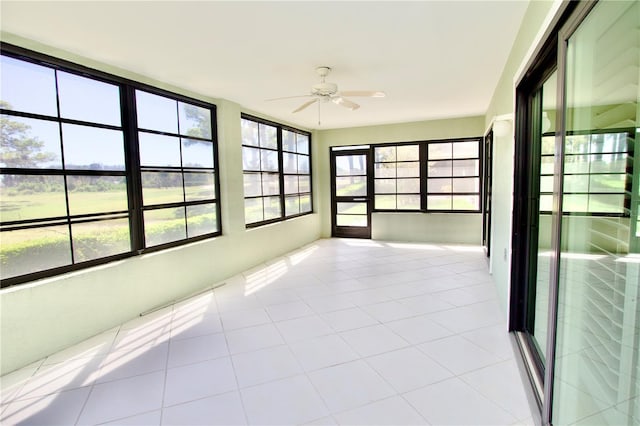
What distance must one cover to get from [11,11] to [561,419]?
419 cm

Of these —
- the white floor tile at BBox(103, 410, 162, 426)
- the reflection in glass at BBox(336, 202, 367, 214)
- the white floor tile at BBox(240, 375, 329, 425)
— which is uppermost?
the reflection in glass at BBox(336, 202, 367, 214)

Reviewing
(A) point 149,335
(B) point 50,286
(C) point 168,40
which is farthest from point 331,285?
(C) point 168,40

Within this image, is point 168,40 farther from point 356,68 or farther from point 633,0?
point 633,0

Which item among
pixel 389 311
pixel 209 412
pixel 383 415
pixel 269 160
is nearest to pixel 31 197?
pixel 209 412

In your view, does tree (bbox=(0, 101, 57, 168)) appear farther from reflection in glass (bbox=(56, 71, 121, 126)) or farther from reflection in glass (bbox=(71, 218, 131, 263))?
reflection in glass (bbox=(71, 218, 131, 263))

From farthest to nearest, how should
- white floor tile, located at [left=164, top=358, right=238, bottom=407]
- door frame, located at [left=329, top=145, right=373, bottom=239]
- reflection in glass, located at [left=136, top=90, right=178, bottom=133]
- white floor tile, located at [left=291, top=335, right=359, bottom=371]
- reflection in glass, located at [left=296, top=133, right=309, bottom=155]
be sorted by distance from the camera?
door frame, located at [left=329, top=145, right=373, bottom=239]
reflection in glass, located at [left=296, top=133, right=309, bottom=155]
reflection in glass, located at [left=136, top=90, right=178, bottom=133]
white floor tile, located at [left=291, top=335, right=359, bottom=371]
white floor tile, located at [left=164, top=358, right=238, bottom=407]

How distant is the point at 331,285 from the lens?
14.6 ft

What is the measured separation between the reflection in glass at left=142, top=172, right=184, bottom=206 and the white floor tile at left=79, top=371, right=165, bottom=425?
197 cm

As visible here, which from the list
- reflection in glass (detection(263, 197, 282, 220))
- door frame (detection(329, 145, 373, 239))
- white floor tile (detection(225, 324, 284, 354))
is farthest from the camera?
door frame (detection(329, 145, 373, 239))

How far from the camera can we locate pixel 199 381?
2.36 m

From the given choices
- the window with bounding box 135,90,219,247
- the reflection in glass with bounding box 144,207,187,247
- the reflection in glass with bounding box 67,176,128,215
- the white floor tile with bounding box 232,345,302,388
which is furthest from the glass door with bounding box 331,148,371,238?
the white floor tile with bounding box 232,345,302,388

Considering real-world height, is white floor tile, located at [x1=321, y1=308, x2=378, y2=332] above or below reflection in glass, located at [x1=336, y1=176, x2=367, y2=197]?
below

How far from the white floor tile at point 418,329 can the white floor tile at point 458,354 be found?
0.27 ft

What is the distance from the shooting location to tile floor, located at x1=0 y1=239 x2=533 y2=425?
2027 millimetres
